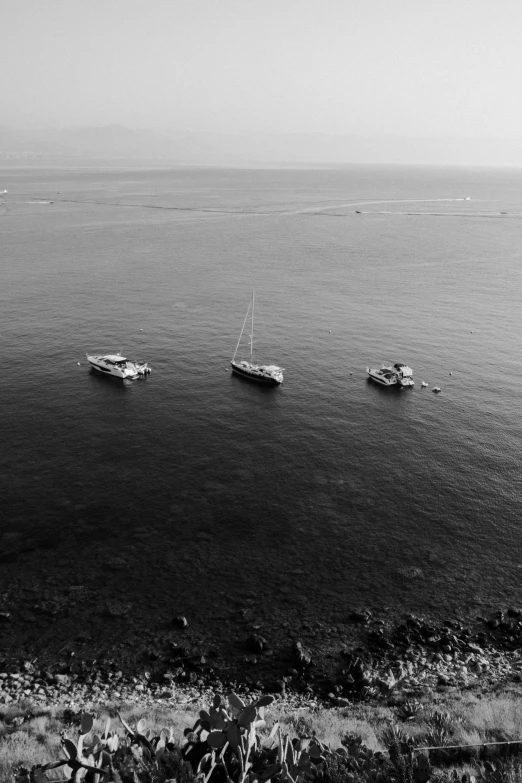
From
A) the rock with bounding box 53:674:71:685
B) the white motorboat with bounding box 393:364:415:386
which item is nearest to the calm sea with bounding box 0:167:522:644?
the white motorboat with bounding box 393:364:415:386

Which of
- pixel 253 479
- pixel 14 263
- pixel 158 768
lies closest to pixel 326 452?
pixel 253 479

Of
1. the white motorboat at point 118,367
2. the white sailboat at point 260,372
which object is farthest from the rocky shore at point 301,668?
the white motorboat at point 118,367

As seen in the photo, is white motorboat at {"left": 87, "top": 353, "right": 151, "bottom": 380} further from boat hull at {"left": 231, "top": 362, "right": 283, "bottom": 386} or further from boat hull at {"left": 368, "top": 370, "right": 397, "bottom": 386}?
boat hull at {"left": 368, "top": 370, "right": 397, "bottom": 386}

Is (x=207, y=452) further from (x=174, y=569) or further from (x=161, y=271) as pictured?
(x=161, y=271)

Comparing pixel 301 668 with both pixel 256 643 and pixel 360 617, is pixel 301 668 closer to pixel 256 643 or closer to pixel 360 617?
pixel 256 643

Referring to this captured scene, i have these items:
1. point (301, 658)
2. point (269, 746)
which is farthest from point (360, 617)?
point (269, 746)

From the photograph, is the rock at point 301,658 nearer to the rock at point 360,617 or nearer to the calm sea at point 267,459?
the calm sea at point 267,459
